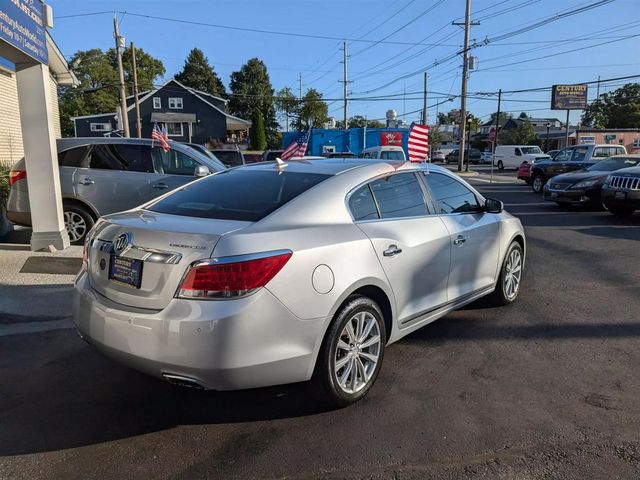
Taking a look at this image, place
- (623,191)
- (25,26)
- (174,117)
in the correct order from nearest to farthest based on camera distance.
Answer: (25,26) < (623,191) < (174,117)

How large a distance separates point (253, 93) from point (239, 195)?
93.8 metres

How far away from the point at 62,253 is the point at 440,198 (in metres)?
5.62

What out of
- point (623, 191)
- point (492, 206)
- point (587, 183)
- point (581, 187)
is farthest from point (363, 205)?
point (587, 183)

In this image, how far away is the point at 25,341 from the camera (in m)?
4.65

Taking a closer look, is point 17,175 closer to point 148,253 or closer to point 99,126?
point 148,253

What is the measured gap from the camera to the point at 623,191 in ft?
38.0

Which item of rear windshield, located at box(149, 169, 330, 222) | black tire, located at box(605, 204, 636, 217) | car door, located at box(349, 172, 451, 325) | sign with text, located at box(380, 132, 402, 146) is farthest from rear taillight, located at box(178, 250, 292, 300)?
sign with text, located at box(380, 132, 402, 146)

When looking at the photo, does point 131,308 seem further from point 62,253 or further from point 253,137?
point 253,137

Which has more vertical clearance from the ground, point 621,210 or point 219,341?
point 219,341

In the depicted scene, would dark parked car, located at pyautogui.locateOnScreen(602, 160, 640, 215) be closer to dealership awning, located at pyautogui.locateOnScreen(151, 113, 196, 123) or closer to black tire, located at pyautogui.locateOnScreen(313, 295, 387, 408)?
black tire, located at pyautogui.locateOnScreen(313, 295, 387, 408)

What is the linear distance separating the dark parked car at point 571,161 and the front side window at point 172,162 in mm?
14436

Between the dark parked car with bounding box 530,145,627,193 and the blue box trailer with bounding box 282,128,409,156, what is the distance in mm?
10043

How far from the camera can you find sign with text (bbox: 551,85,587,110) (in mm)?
57844

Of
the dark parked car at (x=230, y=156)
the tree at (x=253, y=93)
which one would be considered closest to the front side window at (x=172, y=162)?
the dark parked car at (x=230, y=156)
